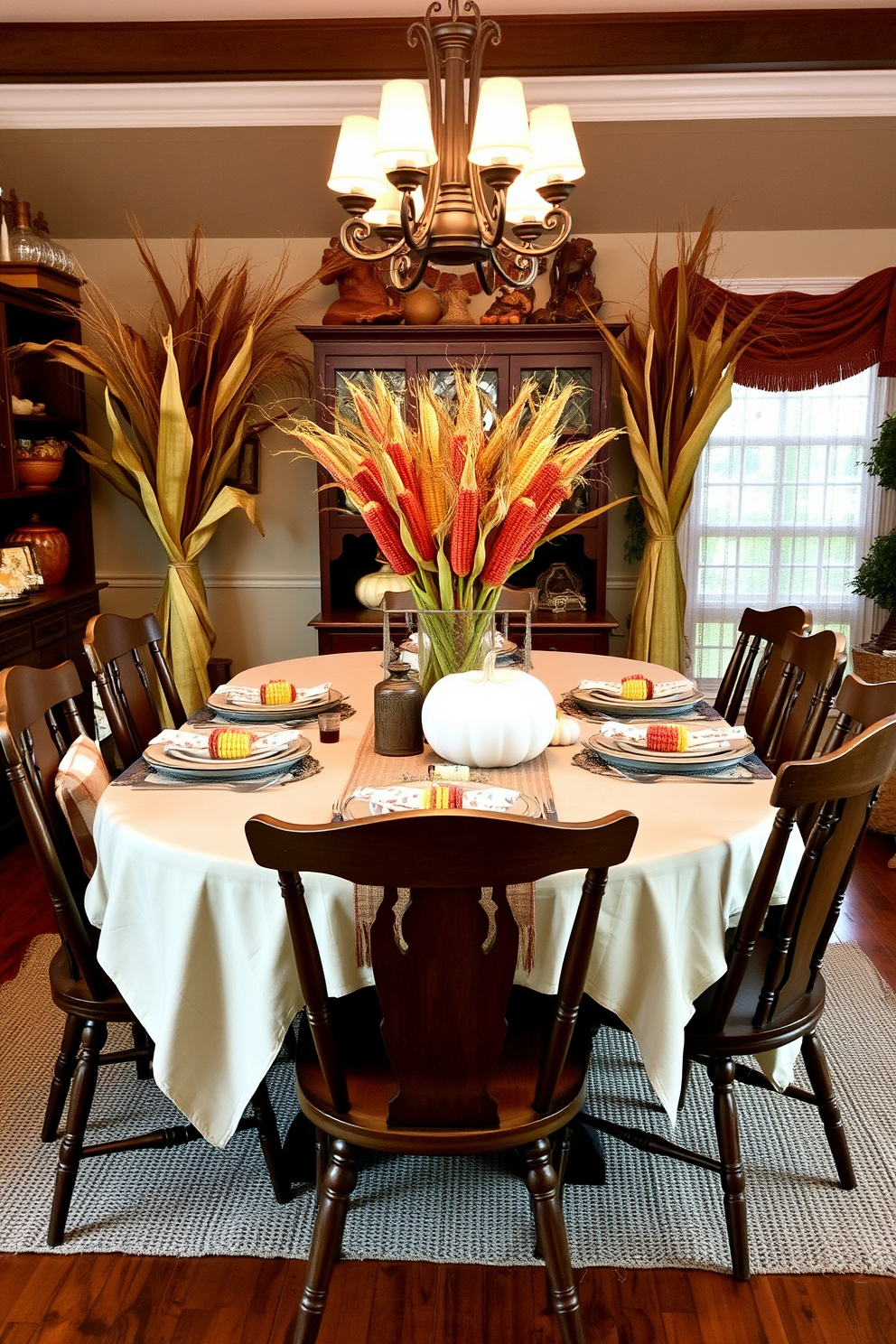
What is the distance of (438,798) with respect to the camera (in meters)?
1.65

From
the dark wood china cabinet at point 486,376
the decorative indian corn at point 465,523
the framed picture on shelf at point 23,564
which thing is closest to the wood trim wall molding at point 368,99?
the dark wood china cabinet at point 486,376

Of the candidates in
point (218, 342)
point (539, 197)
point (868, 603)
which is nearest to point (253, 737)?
point (539, 197)

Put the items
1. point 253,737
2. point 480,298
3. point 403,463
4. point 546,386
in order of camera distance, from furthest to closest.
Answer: point 480,298
point 546,386
point 253,737
point 403,463

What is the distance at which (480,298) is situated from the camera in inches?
185

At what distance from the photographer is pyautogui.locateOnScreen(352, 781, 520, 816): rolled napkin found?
1653mm

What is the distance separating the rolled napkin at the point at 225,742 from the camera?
2020 mm

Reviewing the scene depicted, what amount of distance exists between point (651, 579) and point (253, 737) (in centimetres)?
259

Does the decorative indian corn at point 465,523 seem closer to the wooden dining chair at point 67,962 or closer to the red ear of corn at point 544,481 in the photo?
the red ear of corn at point 544,481

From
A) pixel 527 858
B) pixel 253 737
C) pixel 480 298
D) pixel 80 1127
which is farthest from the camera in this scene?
pixel 480 298

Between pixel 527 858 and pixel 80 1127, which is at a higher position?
pixel 527 858

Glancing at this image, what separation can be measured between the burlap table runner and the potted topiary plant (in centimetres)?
235

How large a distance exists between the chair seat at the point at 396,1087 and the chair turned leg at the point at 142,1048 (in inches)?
20.1

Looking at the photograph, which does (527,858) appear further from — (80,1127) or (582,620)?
(582,620)

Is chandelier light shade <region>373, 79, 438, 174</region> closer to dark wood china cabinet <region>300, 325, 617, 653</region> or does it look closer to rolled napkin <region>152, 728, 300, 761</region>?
rolled napkin <region>152, 728, 300, 761</region>
